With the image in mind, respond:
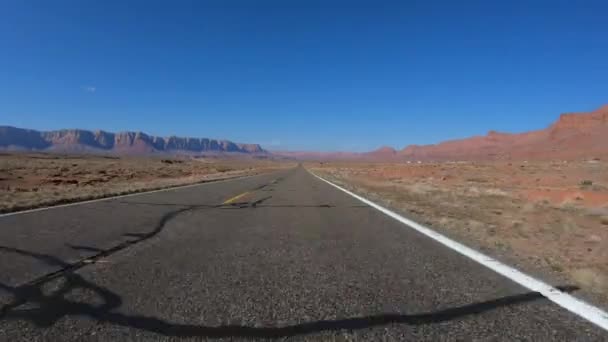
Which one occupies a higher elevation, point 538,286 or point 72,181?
point 538,286

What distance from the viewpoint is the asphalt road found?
2.59 meters

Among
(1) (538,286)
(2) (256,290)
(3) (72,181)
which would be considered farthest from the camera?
(3) (72,181)

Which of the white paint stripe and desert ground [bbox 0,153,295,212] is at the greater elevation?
the white paint stripe

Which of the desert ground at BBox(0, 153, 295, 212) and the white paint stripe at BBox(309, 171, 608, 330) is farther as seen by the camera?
the desert ground at BBox(0, 153, 295, 212)

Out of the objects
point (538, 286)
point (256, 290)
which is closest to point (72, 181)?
point (256, 290)

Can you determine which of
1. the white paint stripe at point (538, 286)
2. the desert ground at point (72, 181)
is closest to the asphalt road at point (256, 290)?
the white paint stripe at point (538, 286)

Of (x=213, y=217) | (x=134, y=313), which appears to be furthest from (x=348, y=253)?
(x=213, y=217)

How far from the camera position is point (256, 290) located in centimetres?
343

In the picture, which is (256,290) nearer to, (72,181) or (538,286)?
(538,286)

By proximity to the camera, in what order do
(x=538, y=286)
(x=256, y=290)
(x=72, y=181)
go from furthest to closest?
(x=72, y=181) → (x=538, y=286) → (x=256, y=290)

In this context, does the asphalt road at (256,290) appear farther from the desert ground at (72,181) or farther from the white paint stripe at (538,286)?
the desert ground at (72,181)

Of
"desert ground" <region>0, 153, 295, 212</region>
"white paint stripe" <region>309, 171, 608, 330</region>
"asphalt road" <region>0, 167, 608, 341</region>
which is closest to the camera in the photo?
"asphalt road" <region>0, 167, 608, 341</region>

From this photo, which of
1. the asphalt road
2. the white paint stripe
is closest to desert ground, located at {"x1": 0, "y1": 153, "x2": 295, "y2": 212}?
the asphalt road

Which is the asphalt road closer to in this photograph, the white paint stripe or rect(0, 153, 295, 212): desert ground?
the white paint stripe
